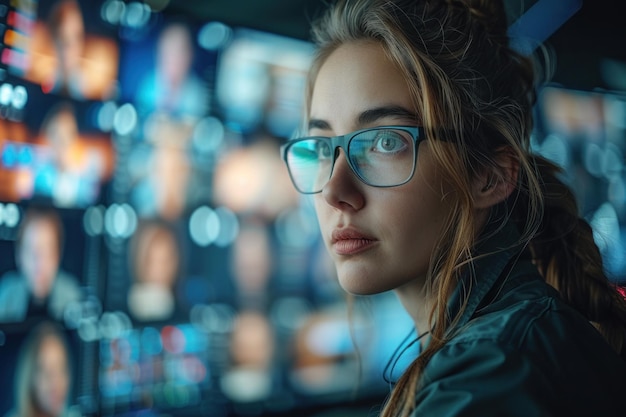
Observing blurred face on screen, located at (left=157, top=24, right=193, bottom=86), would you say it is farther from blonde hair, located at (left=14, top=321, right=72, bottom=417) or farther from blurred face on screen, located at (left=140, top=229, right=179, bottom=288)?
blonde hair, located at (left=14, top=321, right=72, bottom=417)

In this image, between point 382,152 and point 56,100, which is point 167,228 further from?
point 382,152

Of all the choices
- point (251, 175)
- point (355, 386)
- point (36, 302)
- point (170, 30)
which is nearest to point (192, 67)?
point (170, 30)

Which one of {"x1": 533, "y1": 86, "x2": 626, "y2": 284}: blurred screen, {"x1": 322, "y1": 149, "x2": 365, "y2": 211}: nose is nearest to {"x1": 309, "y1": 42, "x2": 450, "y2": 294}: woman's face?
{"x1": 322, "y1": 149, "x2": 365, "y2": 211}: nose

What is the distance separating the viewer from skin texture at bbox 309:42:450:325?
826mm

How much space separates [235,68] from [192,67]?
0.12m

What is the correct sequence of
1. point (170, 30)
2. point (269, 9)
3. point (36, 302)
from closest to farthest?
point (36, 302)
point (170, 30)
point (269, 9)

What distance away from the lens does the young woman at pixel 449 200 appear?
2.31ft

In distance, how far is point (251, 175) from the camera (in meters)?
1.65

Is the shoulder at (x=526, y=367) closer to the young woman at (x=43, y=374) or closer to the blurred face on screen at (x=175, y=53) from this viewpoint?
the young woman at (x=43, y=374)

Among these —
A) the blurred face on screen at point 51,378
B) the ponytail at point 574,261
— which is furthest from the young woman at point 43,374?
the ponytail at point 574,261

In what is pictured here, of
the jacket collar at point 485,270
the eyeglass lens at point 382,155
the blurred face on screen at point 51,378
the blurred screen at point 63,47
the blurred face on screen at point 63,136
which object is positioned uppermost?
the blurred screen at point 63,47

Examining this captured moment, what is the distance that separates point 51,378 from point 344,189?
78cm

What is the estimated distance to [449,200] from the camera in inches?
33.4

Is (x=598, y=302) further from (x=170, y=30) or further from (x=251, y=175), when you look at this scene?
(x=170, y=30)
